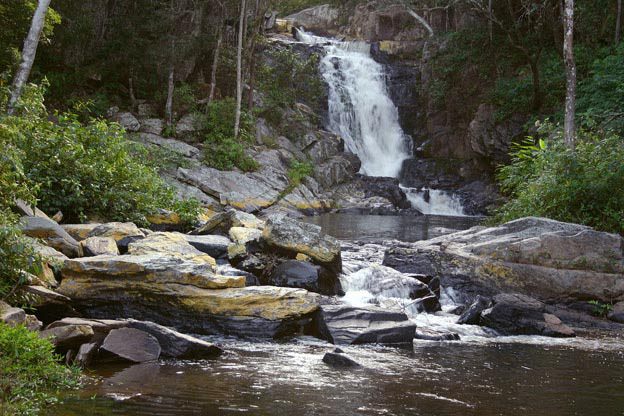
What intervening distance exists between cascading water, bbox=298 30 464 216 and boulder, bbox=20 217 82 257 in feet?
85.1

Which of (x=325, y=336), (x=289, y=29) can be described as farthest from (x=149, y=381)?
(x=289, y=29)

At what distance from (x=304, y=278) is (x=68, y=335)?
15.7ft

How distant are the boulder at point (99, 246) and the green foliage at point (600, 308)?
26.7 ft

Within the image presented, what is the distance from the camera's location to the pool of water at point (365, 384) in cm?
525

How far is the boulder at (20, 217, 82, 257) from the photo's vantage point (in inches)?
336

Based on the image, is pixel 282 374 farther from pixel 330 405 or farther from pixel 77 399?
pixel 77 399

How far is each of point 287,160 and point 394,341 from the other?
72.8 ft

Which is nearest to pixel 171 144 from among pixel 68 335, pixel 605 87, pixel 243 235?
pixel 243 235

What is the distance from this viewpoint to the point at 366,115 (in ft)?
118

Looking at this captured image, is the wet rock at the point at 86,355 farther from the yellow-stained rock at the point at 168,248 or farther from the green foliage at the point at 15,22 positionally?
the green foliage at the point at 15,22

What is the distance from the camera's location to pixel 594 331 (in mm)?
9391

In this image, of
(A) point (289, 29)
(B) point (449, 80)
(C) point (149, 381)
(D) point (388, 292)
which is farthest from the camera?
(A) point (289, 29)

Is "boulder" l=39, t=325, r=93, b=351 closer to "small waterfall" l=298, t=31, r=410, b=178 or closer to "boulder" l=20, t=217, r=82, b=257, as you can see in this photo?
"boulder" l=20, t=217, r=82, b=257

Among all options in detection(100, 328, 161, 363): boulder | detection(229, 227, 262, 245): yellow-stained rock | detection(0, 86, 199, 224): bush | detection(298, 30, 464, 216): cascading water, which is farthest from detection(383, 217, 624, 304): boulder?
detection(298, 30, 464, 216): cascading water
